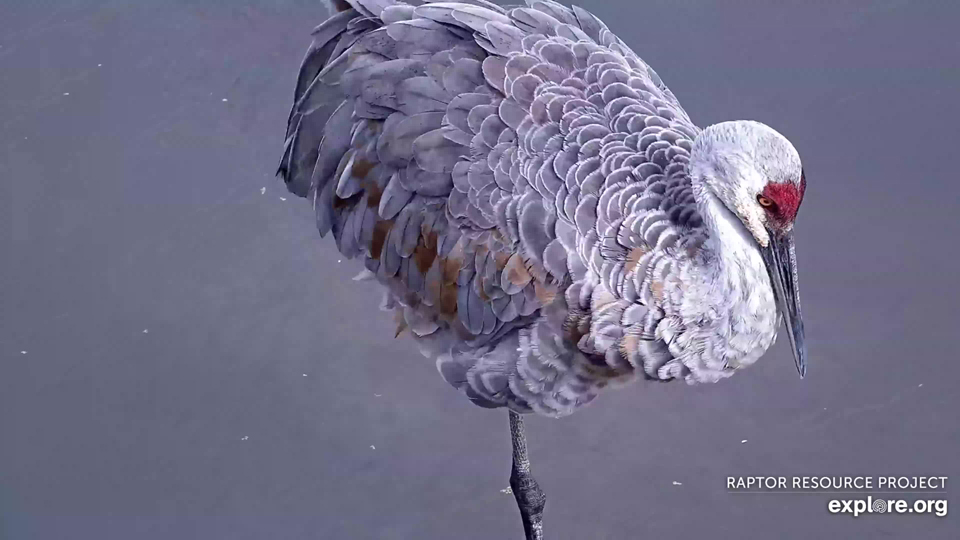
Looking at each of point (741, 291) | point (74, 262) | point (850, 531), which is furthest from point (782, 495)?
point (74, 262)

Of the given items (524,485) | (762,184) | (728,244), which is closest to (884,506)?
(524,485)

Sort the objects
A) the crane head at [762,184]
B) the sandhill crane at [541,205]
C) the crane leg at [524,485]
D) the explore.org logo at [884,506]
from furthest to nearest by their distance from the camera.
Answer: the explore.org logo at [884,506]
the crane leg at [524,485]
the sandhill crane at [541,205]
the crane head at [762,184]

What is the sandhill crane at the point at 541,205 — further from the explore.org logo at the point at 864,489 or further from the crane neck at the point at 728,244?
the explore.org logo at the point at 864,489

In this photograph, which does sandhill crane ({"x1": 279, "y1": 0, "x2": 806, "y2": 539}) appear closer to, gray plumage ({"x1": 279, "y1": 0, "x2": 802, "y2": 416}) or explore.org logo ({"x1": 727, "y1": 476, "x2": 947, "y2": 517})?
gray plumage ({"x1": 279, "y1": 0, "x2": 802, "y2": 416})

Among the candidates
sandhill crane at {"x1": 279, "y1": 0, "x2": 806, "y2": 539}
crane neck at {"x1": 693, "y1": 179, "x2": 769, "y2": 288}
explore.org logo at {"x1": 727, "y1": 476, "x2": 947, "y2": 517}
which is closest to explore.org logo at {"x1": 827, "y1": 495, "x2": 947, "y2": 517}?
explore.org logo at {"x1": 727, "y1": 476, "x2": 947, "y2": 517}

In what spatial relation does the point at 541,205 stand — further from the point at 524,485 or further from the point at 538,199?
the point at 524,485

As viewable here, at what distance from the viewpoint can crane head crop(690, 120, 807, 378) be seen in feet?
7.88

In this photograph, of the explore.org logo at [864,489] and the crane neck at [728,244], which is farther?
the explore.org logo at [864,489]

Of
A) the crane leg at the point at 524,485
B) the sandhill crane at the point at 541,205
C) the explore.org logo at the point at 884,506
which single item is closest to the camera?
the sandhill crane at the point at 541,205

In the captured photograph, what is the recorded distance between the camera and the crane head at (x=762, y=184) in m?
2.40

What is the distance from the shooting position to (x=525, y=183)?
2662mm

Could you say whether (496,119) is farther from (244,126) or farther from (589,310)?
(244,126)

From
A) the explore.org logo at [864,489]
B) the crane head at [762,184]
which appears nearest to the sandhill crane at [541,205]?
the crane head at [762,184]

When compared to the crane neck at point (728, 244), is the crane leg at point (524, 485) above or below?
below
